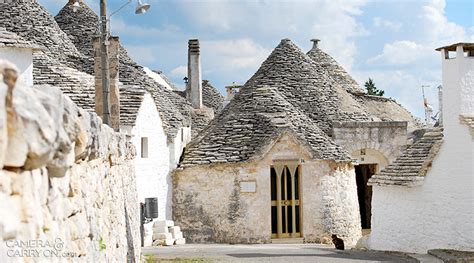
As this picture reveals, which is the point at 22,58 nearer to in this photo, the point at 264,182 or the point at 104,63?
the point at 104,63

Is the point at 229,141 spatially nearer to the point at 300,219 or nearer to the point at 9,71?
the point at 300,219

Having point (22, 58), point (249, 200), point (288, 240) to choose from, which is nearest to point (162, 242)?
point (249, 200)

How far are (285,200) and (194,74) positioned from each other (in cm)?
1429

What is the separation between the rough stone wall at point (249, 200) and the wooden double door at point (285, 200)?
277 mm

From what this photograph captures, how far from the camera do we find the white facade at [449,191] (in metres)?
17.0

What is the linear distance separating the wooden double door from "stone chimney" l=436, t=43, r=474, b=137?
6.32 metres

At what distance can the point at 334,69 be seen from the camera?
36.2 m

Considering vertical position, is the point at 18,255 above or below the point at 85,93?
below

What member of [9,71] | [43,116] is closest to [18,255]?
[43,116]

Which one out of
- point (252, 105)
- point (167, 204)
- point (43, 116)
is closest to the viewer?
point (43, 116)

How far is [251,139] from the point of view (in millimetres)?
23141

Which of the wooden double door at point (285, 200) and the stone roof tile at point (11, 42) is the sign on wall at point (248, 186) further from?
the stone roof tile at point (11, 42)

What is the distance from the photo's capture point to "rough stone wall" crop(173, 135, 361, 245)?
22.3 m

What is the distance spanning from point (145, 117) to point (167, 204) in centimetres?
275
